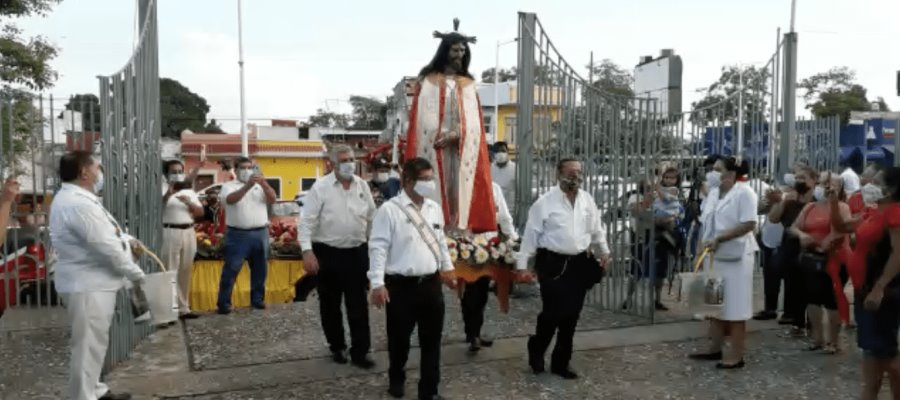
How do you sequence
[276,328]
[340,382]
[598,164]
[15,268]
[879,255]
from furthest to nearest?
[598,164] < [276,328] < [15,268] < [340,382] < [879,255]

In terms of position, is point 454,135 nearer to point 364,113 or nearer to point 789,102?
point 789,102

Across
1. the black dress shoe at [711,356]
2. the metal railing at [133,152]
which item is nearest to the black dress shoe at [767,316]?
the black dress shoe at [711,356]

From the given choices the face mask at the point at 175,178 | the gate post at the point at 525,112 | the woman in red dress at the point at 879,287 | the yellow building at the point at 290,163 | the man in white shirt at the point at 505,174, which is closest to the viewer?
the woman in red dress at the point at 879,287

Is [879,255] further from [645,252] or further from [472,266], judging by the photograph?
[645,252]

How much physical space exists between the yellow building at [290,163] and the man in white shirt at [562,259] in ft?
93.0

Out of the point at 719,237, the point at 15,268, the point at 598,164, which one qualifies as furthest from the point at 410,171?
the point at 15,268

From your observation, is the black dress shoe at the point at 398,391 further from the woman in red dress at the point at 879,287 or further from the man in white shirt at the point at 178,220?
the man in white shirt at the point at 178,220

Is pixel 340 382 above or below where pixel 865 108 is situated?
below

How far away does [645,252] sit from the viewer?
26.6 ft

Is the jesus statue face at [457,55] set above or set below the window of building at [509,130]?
above

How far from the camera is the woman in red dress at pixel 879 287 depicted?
4691 mm

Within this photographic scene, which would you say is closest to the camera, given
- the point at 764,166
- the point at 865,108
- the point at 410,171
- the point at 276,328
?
the point at 410,171

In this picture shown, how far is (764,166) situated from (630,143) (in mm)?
3624

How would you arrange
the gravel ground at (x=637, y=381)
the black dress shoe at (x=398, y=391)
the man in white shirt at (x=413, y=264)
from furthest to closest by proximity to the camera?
1. the gravel ground at (x=637, y=381)
2. the black dress shoe at (x=398, y=391)
3. the man in white shirt at (x=413, y=264)
